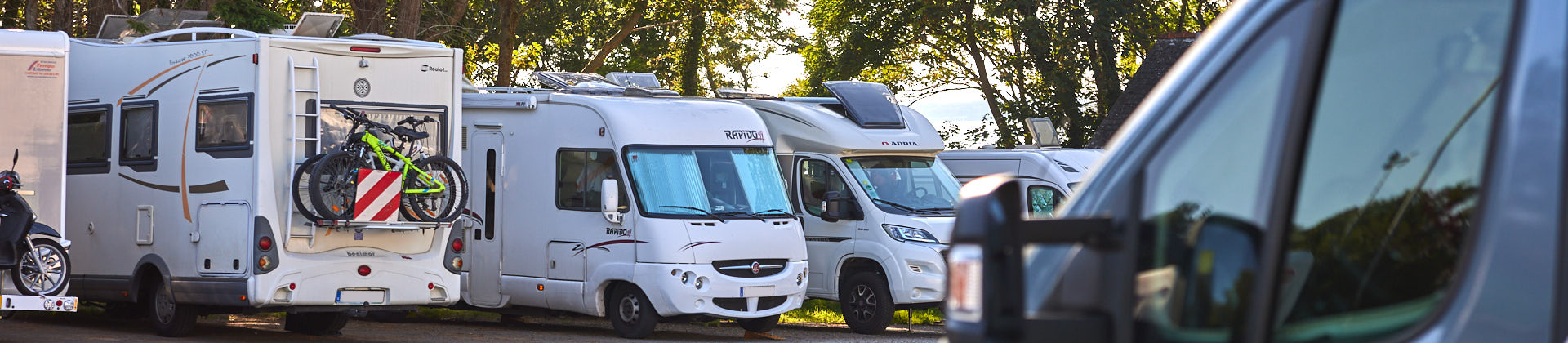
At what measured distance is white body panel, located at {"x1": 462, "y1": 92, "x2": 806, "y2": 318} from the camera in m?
13.4

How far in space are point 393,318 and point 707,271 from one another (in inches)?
171

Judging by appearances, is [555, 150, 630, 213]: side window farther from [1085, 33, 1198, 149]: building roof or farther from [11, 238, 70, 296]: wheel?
[1085, 33, 1198, 149]: building roof

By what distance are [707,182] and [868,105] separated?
2.70m

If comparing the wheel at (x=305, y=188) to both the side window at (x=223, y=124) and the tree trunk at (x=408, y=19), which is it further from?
the tree trunk at (x=408, y=19)

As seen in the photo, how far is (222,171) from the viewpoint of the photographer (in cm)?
1205

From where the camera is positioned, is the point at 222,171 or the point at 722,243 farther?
the point at 722,243

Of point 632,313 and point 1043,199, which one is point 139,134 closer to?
point 632,313

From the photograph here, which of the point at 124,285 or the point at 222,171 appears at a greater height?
the point at 222,171

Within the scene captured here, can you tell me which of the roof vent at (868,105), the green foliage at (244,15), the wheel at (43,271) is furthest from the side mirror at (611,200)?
the green foliage at (244,15)

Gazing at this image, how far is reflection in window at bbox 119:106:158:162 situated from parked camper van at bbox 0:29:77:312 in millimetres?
1132

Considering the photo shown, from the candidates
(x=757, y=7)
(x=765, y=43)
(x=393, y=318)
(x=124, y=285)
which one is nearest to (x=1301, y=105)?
(x=124, y=285)

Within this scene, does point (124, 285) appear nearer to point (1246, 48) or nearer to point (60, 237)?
point (60, 237)

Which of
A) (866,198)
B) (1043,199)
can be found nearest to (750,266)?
(866,198)

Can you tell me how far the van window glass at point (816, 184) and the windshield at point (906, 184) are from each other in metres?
0.20
